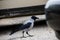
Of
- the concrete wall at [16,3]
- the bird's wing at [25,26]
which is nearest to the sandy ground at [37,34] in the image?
the bird's wing at [25,26]

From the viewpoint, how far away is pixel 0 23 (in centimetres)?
537

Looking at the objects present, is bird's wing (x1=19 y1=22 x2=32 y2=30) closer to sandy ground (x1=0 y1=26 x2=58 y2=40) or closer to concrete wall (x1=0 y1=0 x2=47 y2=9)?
sandy ground (x1=0 y1=26 x2=58 y2=40)

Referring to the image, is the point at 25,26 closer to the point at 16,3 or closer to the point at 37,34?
the point at 37,34

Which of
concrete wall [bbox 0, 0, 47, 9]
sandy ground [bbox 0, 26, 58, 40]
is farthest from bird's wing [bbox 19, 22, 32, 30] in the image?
concrete wall [bbox 0, 0, 47, 9]

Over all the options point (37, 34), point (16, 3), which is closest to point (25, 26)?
point (37, 34)

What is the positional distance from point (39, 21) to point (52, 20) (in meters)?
3.72

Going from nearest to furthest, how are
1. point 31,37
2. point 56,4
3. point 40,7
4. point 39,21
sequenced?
point 56,4
point 31,37
point 40,7
point 39,21

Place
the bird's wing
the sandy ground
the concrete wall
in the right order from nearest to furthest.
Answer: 1. the sandy ground
2. the bird's wing
3. the concrete wall

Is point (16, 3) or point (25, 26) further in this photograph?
point (16, 3)

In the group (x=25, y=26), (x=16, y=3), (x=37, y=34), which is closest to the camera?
(x=37, y=34)

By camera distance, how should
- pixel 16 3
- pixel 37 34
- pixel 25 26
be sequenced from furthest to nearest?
pixel 16 3
pixel 25 26
pixel 37 34

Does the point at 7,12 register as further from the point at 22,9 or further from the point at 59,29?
the point at 59,29

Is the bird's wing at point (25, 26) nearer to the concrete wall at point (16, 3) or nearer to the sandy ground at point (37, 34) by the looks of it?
the sandy ground at point (37, 34)

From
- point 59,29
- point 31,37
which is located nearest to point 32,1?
point 31,37
